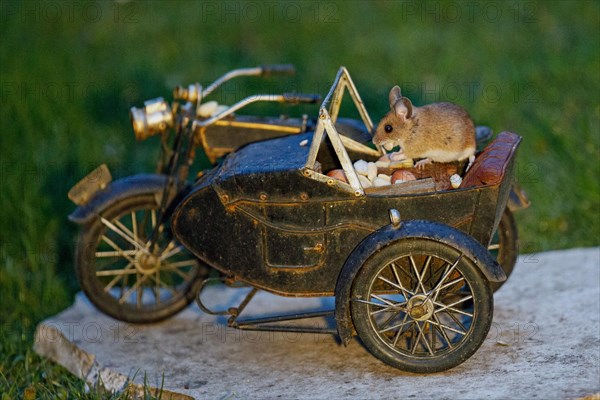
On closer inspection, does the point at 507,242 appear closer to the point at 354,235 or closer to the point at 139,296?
the point at 354,235

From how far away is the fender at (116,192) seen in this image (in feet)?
17.1

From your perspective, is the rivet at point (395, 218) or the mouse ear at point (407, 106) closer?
the rivet at point (395, 218)

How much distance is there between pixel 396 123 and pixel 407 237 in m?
0.78

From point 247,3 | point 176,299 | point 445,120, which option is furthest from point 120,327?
point 247,3

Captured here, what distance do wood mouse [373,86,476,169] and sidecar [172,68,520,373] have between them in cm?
18

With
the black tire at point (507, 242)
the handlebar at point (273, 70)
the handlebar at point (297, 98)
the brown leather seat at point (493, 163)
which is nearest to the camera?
the brown leather seat at point (493, 163)

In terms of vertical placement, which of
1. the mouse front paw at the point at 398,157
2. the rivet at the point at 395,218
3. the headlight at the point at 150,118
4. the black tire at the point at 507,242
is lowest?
the black tire at the point at 507,242

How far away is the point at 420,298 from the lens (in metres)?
4.36

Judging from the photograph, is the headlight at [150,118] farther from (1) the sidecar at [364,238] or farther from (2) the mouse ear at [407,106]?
(2) the mouse ear at [407,106]

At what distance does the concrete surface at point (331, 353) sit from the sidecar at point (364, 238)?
7.2 inches

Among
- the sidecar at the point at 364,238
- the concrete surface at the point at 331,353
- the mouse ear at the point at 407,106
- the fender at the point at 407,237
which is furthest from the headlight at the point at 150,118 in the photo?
the fender at the point at 407,237

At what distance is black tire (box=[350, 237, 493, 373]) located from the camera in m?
4.28

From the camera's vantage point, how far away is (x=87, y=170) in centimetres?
762

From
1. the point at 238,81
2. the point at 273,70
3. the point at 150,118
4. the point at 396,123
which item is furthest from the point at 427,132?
the point at 238,81
